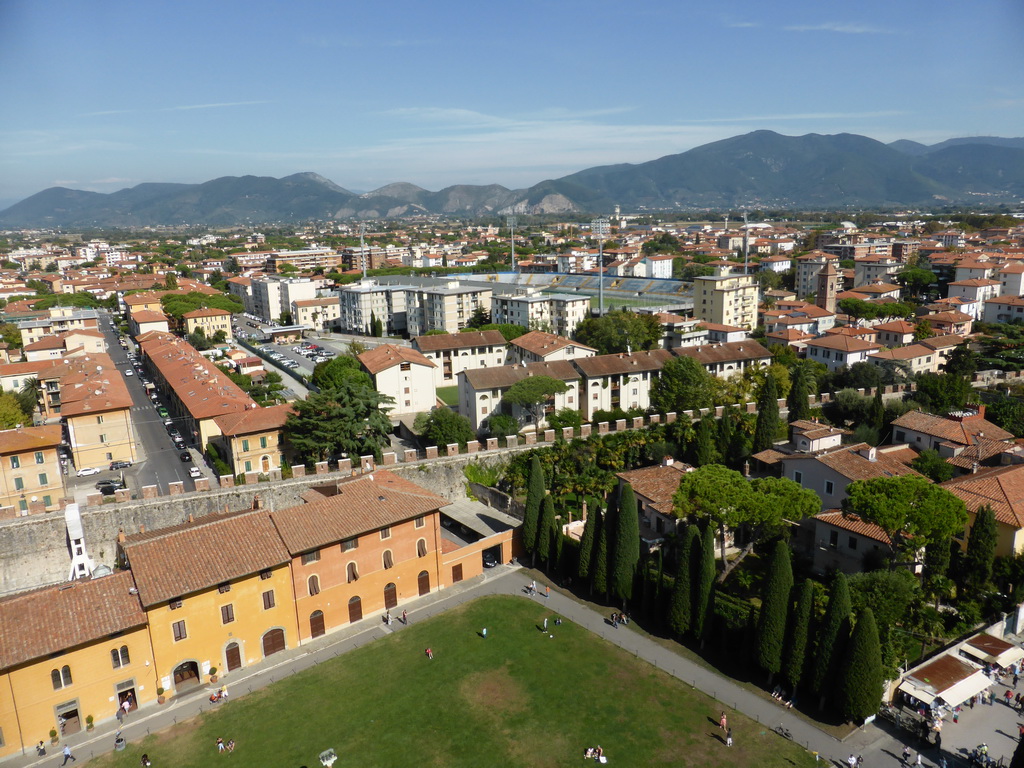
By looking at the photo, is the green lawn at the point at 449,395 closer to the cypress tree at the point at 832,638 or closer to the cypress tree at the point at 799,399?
the cypress tree at the point at 799,399

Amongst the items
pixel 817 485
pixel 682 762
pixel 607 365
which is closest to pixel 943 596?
pixel 817 485

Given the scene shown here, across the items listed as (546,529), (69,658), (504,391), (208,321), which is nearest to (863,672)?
(546,529)

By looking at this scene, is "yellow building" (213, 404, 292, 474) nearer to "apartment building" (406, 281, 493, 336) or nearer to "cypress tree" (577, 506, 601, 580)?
"cypress tree" (577, 506, 601, 580)

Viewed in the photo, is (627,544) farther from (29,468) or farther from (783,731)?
(29,468)

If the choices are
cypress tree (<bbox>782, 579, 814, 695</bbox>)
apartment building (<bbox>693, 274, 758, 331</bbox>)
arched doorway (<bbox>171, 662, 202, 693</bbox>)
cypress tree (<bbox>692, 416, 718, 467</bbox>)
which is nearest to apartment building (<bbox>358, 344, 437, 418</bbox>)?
cypress tree (<bbox>692, 416, 718, 467</bbox>)

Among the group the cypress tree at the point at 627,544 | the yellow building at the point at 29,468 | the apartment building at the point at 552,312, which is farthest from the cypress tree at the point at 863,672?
the apartment building at the point at 552,312
